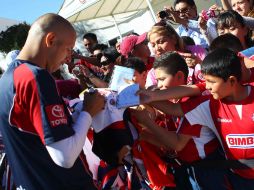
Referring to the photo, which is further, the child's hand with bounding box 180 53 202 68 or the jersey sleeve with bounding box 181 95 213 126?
the child's hand with bounding box 180 53 202 68

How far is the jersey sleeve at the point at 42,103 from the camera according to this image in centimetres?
156

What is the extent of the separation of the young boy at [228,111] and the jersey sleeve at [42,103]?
710 millimetres

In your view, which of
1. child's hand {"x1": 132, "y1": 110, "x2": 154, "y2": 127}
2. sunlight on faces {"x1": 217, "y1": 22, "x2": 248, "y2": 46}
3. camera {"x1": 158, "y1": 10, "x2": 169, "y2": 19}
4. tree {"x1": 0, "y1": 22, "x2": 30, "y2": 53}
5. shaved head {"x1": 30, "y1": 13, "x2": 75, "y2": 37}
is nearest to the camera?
shaved head {"x1": 30, "y1": 13, "x2": 75, "y2": 37}

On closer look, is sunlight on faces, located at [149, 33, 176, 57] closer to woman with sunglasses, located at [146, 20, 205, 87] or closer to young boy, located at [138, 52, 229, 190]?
woman with sunglasses, located at [146, 20, 205, 87]

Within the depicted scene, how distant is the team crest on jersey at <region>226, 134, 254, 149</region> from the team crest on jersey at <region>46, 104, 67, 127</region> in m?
1.03

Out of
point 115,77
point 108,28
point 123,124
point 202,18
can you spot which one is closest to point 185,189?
point 123,124

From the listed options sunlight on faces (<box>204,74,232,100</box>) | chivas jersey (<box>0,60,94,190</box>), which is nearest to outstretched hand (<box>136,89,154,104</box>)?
sunlight on faces (<box>204,74,232,100</box>)

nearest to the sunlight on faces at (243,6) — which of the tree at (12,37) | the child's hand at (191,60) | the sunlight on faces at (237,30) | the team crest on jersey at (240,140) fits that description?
the sunlight on faces at (237,30)

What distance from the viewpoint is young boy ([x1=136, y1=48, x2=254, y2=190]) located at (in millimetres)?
2057

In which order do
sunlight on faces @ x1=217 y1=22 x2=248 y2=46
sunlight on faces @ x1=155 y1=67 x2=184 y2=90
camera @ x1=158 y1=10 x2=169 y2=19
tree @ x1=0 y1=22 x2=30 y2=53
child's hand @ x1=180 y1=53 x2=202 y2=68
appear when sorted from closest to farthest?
sunlight on faces @ x1=155 y1=67 x2=184 y2=90 < child's hand @ x1=180 y1=53 x2=202 y2=68 < sunlight on faces @ x1=217 y1=22 x2=248 y2=46 < camera @ x1=158 y1=10 x2=169 y2=19 < tree @ x1=0 y1=22 x2=30 y2=53

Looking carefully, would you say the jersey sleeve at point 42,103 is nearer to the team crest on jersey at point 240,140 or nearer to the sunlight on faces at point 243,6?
the team crest on jersey at point 240,140

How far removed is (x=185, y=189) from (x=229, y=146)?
523 mm

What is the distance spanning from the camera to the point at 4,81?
1.70m

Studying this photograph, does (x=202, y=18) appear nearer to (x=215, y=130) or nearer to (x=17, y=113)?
(x=215, y=130)
